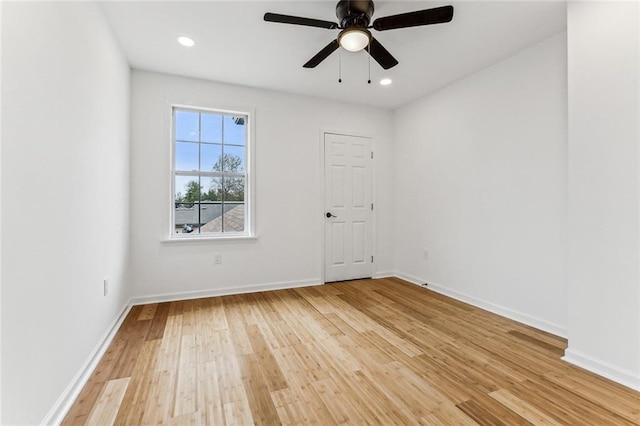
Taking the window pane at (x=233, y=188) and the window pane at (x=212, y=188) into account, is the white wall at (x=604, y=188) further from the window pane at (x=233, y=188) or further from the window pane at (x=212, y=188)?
the window pane at (x=212, y=188)

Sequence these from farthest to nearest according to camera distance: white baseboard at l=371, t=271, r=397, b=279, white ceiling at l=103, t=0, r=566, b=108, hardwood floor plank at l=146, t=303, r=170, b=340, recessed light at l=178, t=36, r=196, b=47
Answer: white baseboard at l=371, t=271, r=397, b=279 → recessed light at l=178, t=36, r=196, b=47 → hardwood floor plank at l=146, t=303, r=170, b=340 → white ceiling at l=103, t=0, r=566, b=108

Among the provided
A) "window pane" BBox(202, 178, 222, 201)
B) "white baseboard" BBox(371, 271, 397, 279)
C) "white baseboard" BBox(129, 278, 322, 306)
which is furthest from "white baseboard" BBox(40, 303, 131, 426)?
"white baseboard" BBox(371, 271, 397, 279)

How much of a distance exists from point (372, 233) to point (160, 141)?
10.1 feet

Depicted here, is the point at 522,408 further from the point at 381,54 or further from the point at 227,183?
the point at 227,183

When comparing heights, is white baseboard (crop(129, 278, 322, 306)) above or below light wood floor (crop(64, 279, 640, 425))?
above

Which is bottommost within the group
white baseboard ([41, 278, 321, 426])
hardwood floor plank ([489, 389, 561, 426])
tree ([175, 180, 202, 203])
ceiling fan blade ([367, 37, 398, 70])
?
hardwood floor plank ([489, 389, 561, 426])

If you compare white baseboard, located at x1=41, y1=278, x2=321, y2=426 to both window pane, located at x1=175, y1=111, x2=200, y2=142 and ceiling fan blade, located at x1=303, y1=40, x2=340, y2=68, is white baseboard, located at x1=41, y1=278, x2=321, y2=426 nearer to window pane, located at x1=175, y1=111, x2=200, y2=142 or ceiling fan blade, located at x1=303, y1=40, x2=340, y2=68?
window pane, located at x1=175, y1=111, x2=200, y2=142

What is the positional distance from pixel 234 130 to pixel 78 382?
9.57 ft

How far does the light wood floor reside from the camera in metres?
1.52

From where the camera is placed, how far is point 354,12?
201 cm

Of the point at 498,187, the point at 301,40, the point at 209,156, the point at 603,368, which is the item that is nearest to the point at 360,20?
the point at 301,40

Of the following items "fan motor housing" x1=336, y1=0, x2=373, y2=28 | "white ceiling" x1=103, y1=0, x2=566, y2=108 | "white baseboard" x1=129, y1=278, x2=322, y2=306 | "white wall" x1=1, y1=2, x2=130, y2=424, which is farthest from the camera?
"white baseboard" x1=129, y1=278, x2=322, y2=306

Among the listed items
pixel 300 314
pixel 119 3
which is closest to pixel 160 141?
pixel 119 3

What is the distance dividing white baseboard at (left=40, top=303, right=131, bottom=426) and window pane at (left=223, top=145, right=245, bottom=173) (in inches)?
80.2
